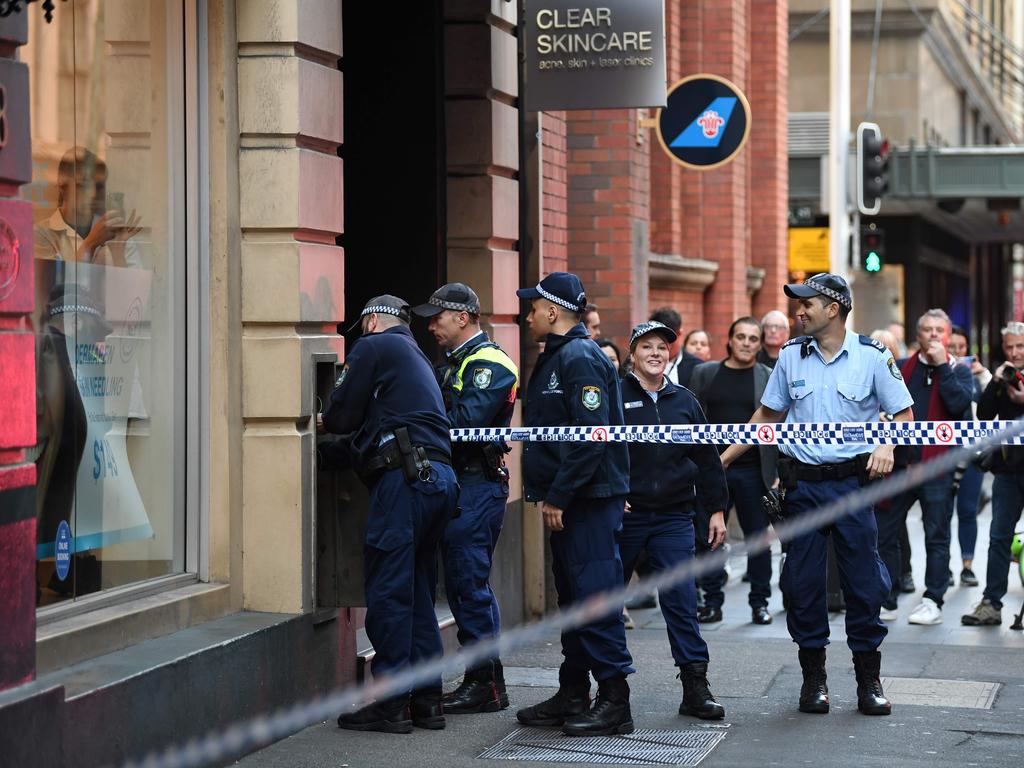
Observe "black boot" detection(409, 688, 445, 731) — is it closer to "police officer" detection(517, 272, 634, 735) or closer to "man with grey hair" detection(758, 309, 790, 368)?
"police officer" detection(517, 272, 634, 735)

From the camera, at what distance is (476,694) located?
811 centimetres

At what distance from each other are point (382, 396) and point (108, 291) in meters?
1.22

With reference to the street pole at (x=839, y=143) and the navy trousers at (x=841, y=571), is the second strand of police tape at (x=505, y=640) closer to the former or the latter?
the navy trousers at (x=841, y=571)

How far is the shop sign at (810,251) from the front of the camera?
2300 cm

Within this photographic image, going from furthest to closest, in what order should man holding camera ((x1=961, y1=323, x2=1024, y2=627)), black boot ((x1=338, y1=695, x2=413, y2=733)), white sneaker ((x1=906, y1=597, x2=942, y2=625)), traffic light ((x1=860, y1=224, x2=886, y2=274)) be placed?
traffic light ((x1=860, y1=224, x2=886, y2=274))
white sneaker ((x1=906, y1=597, x2=942, y2=625))
man holding camera ((x1=961, y1=323, x2=1024, y2=627))
black boot ((x1=338, y1=695, x2=413, y2=733))

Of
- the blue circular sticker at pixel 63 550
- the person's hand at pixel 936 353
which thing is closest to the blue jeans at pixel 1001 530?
the person's hand at pixel 936 353

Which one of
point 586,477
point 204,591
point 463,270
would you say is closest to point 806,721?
point 586,477

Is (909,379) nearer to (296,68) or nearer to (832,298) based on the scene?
(832,298)

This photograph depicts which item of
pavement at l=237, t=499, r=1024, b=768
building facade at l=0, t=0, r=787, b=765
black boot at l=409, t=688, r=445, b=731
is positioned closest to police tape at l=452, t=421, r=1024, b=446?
building facade at l=0, t=0, r=787, b=765

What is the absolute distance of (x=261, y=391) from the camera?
7.73 meters

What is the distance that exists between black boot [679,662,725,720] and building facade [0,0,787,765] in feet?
5.20

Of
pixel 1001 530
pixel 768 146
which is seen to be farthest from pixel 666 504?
pixel 768 146

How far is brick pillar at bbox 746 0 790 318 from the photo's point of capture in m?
19.2

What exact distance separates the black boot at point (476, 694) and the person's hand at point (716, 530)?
3.90 ft
